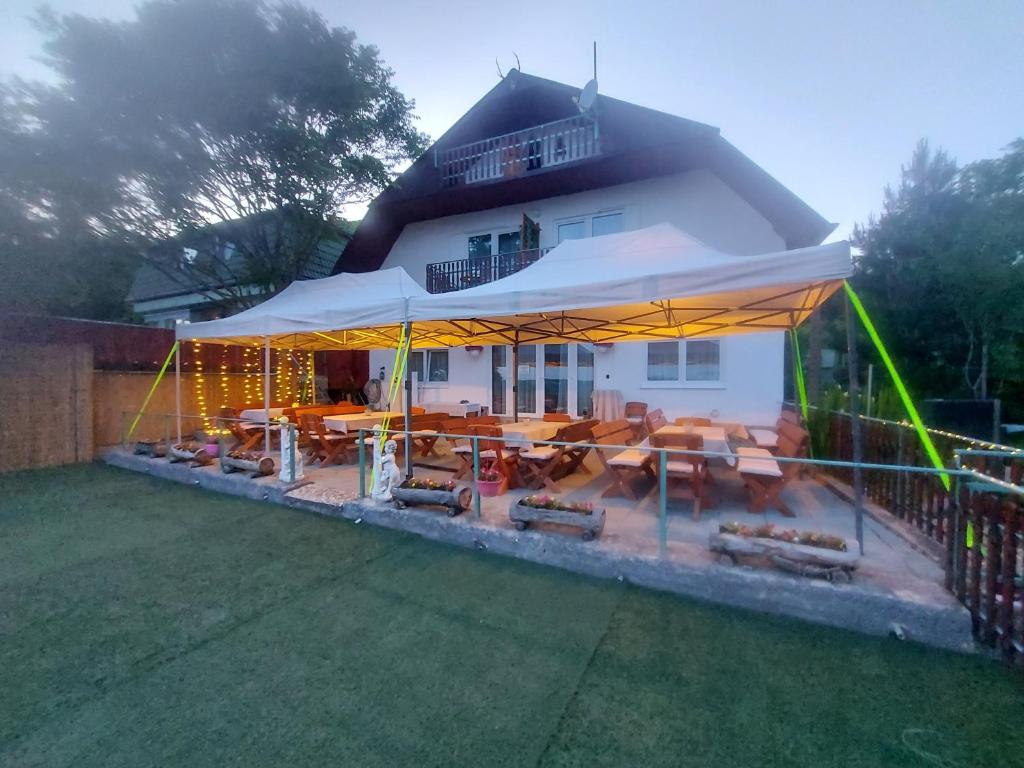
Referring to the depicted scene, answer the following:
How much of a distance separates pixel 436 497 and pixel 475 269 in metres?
7.71

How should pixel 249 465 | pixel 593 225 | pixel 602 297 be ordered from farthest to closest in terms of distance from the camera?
pixel 593 225, pixel 249 465, pixel 602 297

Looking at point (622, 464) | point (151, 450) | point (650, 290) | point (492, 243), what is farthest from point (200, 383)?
point (650, 290)

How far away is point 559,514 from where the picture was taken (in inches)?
156

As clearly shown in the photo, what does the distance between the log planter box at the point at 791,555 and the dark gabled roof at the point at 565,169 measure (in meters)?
7.04

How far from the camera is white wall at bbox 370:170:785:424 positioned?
875cm

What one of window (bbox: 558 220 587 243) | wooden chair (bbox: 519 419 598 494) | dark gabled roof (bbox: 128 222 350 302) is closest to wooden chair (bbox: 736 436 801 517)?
wooden chair (bbox: 519 419 598 494)

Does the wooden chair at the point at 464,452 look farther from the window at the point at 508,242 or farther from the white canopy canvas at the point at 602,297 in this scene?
the window at the point at 508,242

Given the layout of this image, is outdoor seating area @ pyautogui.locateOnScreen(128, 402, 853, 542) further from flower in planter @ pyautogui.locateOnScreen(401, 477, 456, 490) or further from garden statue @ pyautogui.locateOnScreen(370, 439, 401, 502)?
flower in planter @ pyautogui.locateOnScreen(401, 477, 456, 490)

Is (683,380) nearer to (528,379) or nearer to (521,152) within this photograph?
(528,379)

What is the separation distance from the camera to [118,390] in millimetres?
9180

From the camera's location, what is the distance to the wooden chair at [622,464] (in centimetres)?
480

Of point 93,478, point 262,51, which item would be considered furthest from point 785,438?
point 262,51

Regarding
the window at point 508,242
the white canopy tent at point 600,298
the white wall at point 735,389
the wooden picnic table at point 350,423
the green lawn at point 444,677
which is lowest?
the green lawn at point 444,677

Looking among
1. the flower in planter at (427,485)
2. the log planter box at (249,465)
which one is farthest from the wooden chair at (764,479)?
the log planter box at (249,465)
